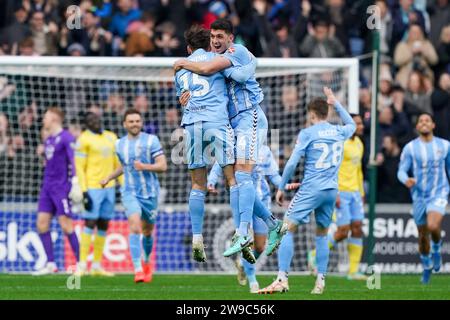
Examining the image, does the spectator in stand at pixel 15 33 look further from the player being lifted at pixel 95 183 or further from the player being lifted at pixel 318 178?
the player being lifted at pixel 318 178

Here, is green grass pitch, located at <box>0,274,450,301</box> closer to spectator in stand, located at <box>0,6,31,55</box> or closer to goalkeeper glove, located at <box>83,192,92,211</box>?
goalkeeper glove, located at <box>83,192,92,211</box>

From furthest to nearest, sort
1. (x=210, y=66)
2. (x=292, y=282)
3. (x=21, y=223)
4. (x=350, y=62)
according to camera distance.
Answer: (x=21, y=223) < (x=350, y=62) < (x=292, y=282) < (x=210, y=66)

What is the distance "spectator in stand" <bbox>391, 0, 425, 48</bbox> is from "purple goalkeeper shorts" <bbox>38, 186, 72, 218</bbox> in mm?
8138

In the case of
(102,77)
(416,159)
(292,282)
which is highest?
(102,77)

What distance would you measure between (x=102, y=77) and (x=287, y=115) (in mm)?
3494

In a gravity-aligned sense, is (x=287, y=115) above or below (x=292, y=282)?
above

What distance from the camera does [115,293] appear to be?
53.7 ft

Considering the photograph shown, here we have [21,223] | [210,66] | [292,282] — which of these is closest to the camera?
[210,66]

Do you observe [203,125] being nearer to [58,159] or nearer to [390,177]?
[58,159]

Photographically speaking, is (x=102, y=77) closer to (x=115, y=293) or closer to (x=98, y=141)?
(x=98, y=141)

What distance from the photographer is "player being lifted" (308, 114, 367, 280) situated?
2100cm

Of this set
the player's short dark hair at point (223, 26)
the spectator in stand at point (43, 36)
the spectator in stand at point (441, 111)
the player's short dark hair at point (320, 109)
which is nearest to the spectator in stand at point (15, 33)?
the spectator in stand at point (43, 36)

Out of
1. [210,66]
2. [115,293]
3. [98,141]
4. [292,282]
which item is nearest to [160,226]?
[98,141]

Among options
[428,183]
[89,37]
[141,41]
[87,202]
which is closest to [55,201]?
[87,202]
